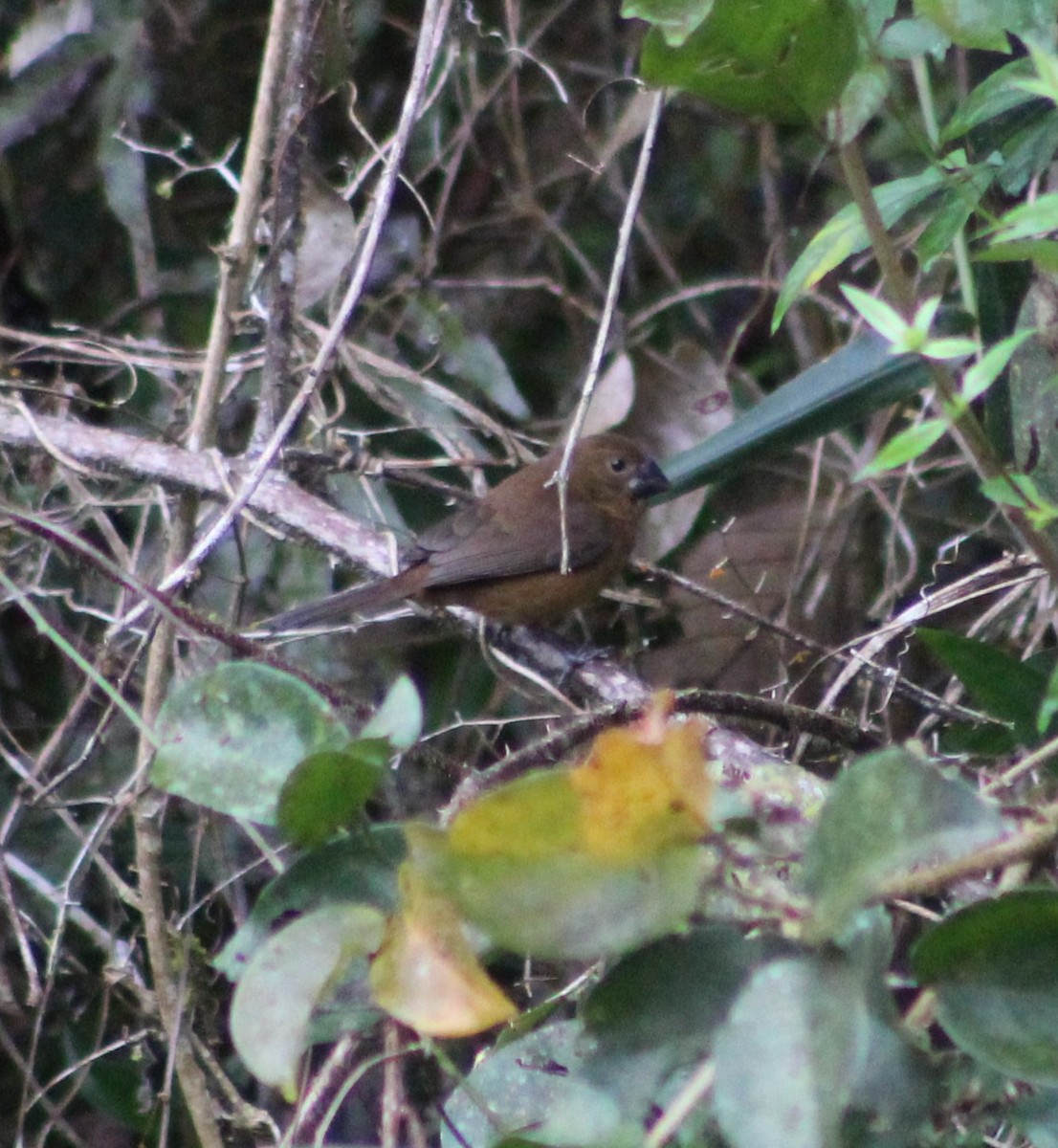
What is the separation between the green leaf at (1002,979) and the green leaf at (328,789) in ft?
1.60

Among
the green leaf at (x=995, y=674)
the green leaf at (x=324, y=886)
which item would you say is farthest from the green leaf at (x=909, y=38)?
the green leaf at (x=324, y=886)

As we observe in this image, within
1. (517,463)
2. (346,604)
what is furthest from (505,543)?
(346,604)

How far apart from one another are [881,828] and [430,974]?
1.29 ft

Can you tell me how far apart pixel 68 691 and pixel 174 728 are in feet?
8.90

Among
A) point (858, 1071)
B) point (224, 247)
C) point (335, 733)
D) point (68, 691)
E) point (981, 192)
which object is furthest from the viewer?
point (68, 691)

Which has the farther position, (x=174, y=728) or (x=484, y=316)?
(x=484, y=316)

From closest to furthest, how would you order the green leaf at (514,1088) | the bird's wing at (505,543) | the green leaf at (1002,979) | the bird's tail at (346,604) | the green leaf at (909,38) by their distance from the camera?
the green leaf at (1002,979) → the green leaf at (514,1088) → the green leaf at (909,38) → the bird's tail at (346,604) → the bird's wing at (505,543)

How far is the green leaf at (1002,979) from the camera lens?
110cm

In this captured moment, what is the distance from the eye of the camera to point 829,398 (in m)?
2.48

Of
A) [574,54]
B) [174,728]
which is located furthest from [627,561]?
[174,728]

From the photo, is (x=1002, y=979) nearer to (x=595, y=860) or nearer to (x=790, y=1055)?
(x=790, y=1055)

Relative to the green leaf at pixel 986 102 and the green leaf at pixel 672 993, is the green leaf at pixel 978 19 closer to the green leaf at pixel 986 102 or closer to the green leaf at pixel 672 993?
the green leaf at pixel 986 102

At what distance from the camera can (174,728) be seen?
133cm

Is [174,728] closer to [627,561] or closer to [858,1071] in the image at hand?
[858,1071]
